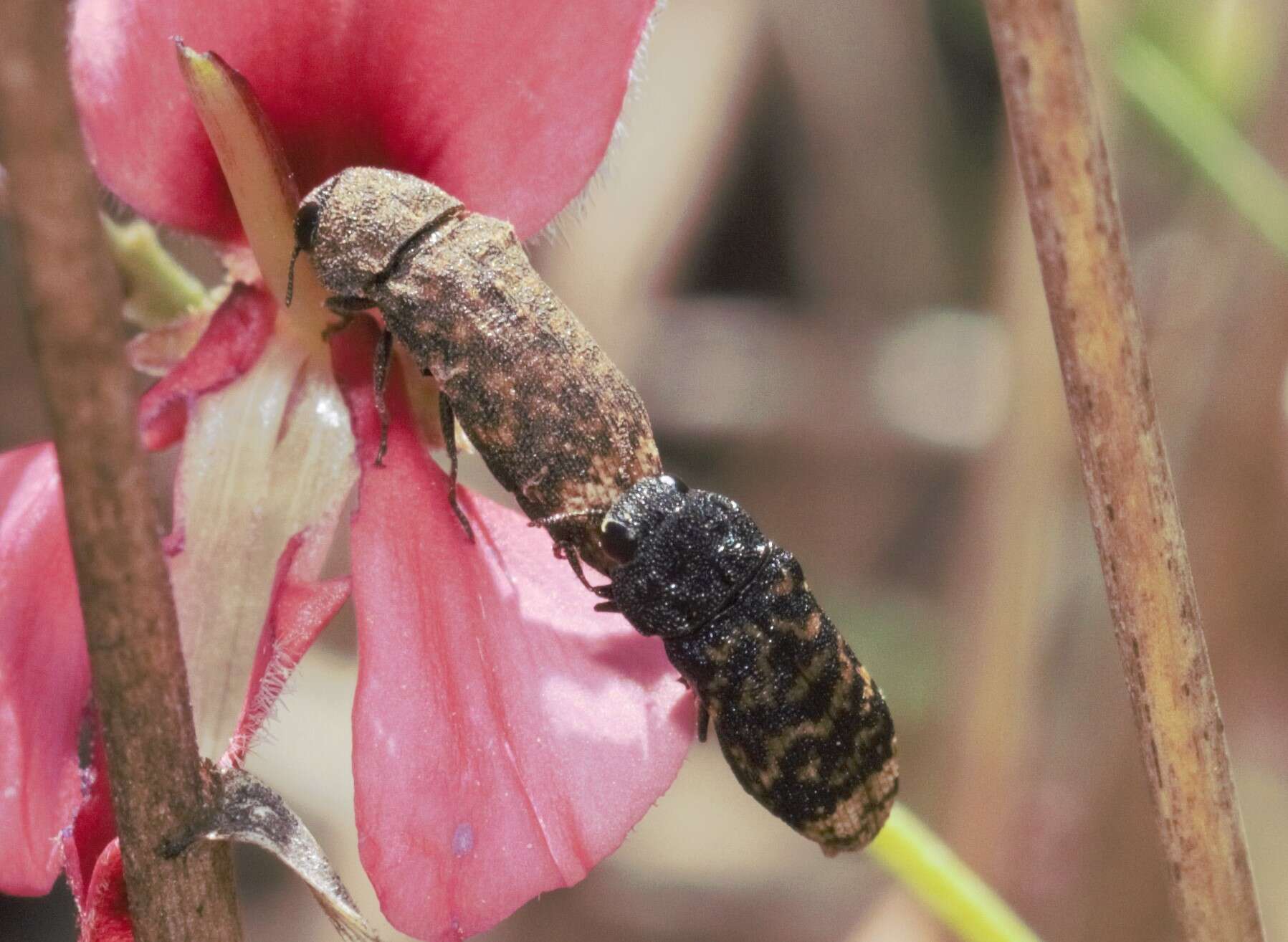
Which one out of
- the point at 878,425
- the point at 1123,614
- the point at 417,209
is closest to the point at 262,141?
the point at 417,209

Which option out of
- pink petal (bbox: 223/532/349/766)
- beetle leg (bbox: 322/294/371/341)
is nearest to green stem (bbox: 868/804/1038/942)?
pink petal (bbox: 223/532/349/766)

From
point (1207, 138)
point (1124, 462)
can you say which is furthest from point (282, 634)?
point (1207, 138)

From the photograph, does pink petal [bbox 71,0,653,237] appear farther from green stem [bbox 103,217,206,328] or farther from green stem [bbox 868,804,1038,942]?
green stem [bbox 868,804,1038,942]

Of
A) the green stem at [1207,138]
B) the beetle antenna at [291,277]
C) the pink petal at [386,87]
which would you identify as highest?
the green stem at [1207,138]

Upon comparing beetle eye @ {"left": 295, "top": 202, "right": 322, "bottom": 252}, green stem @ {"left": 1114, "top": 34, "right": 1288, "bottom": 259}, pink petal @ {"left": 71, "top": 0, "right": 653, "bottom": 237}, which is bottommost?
beetle eye @ {"left": 295, "top": 202, "right": 322, "bottom": 252}

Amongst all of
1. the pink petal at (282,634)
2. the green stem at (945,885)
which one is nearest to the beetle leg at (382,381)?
the pink petal at (282,634)

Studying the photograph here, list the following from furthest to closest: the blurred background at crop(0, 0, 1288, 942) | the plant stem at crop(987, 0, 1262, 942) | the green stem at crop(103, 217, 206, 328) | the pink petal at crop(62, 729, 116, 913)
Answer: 1. the blurred background at crop(0, 0, 1288, 942)
2. the green stem at crop(103, 217, 206, 328)
3. the pink petal at crop(62, 729, 116, 913)
4. the plant stem at crop(987, 0, 1262, 942)

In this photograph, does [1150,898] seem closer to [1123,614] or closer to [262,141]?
[1123,614]

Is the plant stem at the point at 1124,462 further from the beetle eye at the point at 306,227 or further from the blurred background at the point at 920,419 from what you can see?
the blurred background at the point at 920,419
